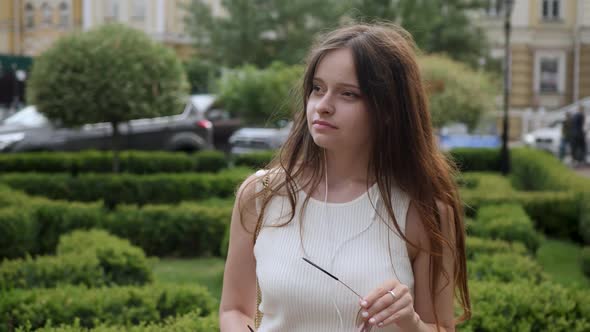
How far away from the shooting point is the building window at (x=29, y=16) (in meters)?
41.8

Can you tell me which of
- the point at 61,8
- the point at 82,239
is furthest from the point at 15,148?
the point at 61,8

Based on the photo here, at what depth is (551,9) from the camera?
1356 inches

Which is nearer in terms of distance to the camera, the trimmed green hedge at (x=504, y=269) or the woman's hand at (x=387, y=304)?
the woman's hand at (x=387, y=304)

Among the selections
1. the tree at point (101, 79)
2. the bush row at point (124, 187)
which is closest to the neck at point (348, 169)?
the bush row at point (124, 187)

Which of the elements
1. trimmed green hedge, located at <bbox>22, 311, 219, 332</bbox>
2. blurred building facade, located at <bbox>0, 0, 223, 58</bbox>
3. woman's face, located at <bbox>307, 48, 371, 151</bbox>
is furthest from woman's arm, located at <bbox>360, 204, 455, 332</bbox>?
blurred building facade, located at <bbox>0, 0, 223, 58</bbox>

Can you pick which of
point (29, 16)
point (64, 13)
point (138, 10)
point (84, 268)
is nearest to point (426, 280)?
point (84, 268)

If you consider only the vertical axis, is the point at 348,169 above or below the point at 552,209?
above

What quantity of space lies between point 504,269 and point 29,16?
3953 cm

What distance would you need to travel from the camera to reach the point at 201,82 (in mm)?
31062

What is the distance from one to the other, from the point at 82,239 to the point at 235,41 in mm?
21716

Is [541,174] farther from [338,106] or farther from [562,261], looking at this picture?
[338,106]

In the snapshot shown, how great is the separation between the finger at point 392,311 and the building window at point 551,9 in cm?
3406

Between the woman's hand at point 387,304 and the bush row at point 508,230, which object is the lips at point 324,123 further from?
the bush row at point 508,230

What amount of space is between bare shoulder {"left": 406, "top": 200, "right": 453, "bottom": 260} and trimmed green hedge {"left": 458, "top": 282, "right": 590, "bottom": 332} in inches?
78.7
